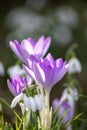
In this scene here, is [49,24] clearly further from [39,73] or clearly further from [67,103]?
[39,73]

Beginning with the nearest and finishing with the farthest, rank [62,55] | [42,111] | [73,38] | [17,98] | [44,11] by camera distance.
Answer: [17,98], [42,111], [62,55], [73,38], [44,11]

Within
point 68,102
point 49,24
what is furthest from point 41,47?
point 49,24

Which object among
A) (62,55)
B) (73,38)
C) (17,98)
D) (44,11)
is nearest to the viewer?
(17,98)

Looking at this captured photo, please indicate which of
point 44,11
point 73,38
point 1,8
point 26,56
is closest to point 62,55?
point 73,38

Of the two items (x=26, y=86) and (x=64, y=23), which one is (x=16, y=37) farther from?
(x=26, y=86)

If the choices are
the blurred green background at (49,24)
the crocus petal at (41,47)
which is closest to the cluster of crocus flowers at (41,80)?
the crocus petal at (41,47)

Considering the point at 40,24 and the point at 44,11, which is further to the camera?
the point at 44,11
